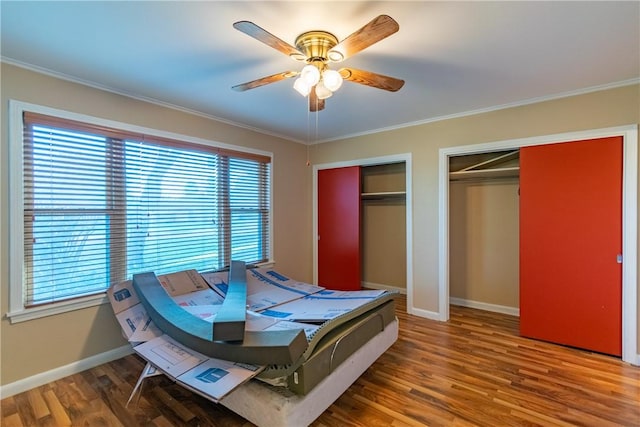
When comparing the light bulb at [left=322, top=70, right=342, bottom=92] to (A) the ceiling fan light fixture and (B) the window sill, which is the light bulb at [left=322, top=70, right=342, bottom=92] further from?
(B) the window sill

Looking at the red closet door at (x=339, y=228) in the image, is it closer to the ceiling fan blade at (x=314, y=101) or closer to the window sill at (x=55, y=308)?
the ceiling fan blade at (x=314, y=101)

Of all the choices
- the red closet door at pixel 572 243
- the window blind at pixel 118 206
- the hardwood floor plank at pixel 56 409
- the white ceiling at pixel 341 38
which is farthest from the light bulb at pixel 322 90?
the hardwood floor plank at pixel 56 409

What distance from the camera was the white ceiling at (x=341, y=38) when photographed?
1681mm

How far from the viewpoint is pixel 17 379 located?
7.39 feet

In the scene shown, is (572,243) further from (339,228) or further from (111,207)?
(111,207)

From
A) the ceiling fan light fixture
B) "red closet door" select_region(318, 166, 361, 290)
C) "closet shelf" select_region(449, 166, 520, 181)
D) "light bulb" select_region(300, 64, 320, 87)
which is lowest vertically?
"red closet door" select_region(318, 166, 361, 290)

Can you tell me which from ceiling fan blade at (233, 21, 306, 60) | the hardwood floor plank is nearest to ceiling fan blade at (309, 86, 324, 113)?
ceiling fan blade at (233, 21, 306, 60)

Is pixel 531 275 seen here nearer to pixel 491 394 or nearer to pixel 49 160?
pixel 491 394

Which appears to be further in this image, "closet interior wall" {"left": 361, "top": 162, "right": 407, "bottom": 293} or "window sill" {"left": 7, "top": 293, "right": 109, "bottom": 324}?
"closet interior wall" {"left": 361, "top": 162, "right": 407, "bottom": 293}

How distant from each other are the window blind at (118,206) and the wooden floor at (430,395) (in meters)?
0.79

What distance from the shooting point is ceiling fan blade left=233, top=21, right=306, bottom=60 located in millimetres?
1429

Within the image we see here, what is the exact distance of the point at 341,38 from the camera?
197 cm

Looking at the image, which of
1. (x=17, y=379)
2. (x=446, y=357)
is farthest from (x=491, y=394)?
(x=17, y=379)

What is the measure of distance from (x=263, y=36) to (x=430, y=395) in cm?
257
